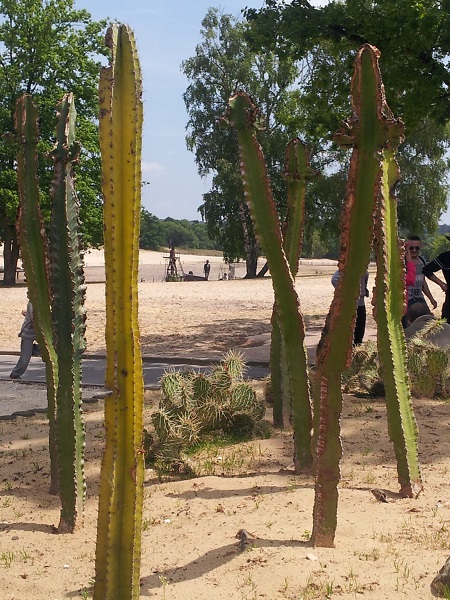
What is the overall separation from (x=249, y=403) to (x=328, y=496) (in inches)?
93.5

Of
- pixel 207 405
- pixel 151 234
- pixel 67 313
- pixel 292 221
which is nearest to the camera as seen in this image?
pixel 67 313

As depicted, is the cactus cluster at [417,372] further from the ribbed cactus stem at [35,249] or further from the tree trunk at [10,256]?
the tree trunk at [10,256]

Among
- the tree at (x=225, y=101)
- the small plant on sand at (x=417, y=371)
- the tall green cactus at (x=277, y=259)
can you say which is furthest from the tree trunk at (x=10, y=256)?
the tall green cactus at (x=277, y=259)

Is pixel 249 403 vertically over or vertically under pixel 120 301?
under

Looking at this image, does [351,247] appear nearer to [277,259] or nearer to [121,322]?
[277,259]

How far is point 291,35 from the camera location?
12.1 meters

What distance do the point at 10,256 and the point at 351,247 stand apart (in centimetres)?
3430

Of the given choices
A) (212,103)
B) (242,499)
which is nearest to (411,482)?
(242,499)

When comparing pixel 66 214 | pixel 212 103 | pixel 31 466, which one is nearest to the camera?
pixel 66 214

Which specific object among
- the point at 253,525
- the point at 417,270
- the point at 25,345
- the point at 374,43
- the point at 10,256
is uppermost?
the point at 374,43

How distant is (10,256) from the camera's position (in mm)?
36062

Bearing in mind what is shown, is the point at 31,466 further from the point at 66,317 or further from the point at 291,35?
the point at 291,35

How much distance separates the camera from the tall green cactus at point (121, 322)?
8.62 ft

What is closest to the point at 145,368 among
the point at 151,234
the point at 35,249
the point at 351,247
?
the point at 35,249
